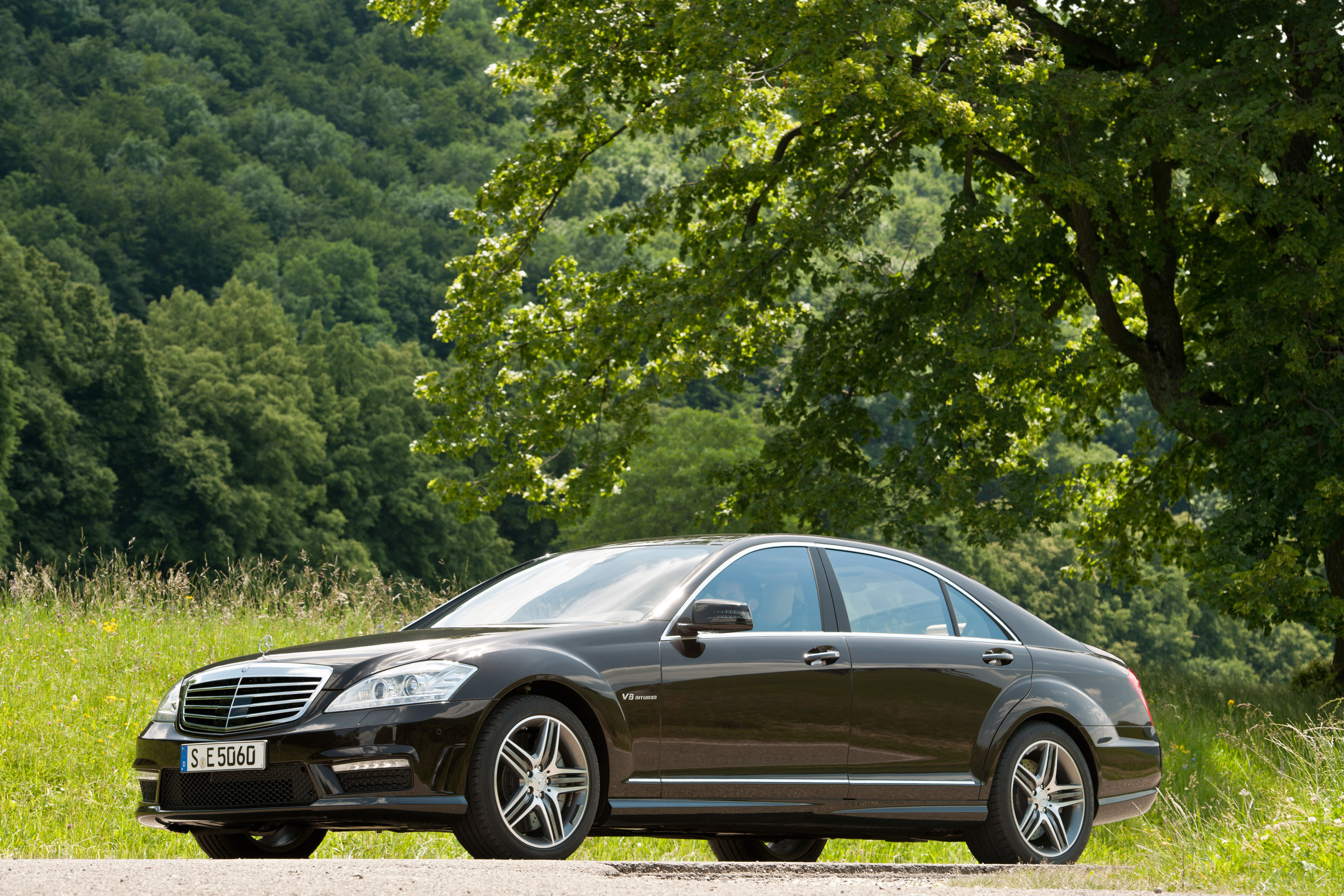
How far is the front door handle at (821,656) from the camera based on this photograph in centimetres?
686

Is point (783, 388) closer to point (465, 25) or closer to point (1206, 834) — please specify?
point (1206, 834)

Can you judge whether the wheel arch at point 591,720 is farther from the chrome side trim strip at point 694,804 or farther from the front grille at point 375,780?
the front grille at point 375,780

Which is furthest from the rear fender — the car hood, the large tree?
the large tree

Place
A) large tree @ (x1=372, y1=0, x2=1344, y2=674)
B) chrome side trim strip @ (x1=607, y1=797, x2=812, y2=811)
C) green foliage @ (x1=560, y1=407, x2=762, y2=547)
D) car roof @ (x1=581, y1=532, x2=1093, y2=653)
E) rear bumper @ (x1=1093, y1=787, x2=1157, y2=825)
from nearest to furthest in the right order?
1. chrome side trim strip @ (x1=607, y1=797, x2=812, y2=811)
2. car roof @ (x1=581, y1=532, x2=1093, y2=653)
3. rear bumper @ (x1=1093, y1=787, x2=1157, y2=825)
4. large tree @ (x1=372, y1=0, x2=1344, y2=674)
5. green foliage @ (x1=560, y1=407, x2=762, y2=547)

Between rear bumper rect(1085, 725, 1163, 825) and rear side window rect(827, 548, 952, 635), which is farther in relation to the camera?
rear bumper rect(1085, 725, 1163, 825)

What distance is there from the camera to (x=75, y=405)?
55.2m

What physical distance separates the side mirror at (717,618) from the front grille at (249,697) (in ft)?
4.92

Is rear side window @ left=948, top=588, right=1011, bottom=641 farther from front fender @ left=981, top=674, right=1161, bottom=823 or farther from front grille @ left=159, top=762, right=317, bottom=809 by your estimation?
front grille @ left=159, top=762, right=317, bottom=809

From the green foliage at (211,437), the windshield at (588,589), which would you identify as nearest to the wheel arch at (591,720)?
the windshield at (588,589)

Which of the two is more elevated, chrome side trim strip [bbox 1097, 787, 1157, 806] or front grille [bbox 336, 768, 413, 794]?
front grille [bbox 336, 768, 413, 794]

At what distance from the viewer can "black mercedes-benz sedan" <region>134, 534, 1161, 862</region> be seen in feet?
19.0

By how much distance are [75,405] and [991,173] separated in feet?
141

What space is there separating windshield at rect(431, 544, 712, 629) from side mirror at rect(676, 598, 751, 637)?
9.4 inches

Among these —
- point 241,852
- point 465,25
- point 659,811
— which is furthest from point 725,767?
point 465,25
